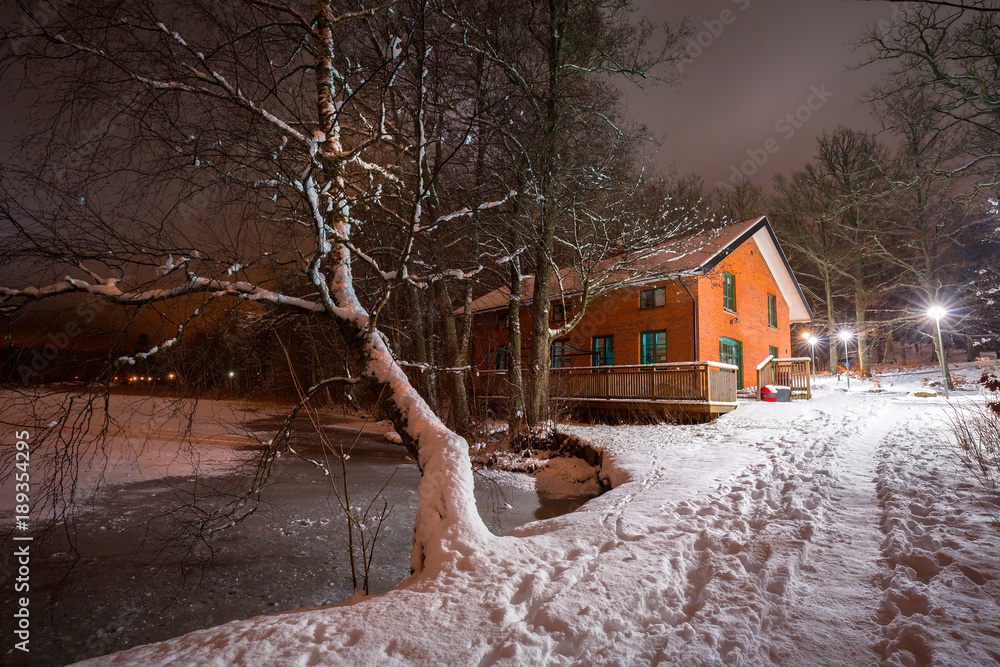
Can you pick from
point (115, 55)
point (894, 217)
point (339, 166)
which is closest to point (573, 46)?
point (339, 166)

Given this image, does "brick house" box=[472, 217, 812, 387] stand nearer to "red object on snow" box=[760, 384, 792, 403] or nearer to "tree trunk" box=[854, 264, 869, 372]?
"red object on snow" box=[760, 384, 792, 403]

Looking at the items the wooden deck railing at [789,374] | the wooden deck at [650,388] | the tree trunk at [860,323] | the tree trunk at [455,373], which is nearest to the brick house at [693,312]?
the wooden deck railing at [789,374]

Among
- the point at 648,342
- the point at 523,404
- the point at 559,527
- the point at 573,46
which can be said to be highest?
the point at 573,46

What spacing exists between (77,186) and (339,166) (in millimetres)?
2093

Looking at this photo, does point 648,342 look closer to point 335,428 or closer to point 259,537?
point 335,428

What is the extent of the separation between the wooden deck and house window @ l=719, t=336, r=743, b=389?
398 centimetres

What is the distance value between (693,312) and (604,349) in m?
3.97

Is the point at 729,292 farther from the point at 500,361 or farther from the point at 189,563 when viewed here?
the point at 189,563

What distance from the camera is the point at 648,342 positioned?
17.1 meters

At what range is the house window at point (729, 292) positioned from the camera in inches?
679

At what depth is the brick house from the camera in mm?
15562

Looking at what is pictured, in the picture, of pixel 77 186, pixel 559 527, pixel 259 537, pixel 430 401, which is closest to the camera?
pixel 77 186

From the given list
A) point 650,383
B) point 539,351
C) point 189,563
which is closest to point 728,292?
point 650,383

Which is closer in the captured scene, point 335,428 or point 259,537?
point 259,537
